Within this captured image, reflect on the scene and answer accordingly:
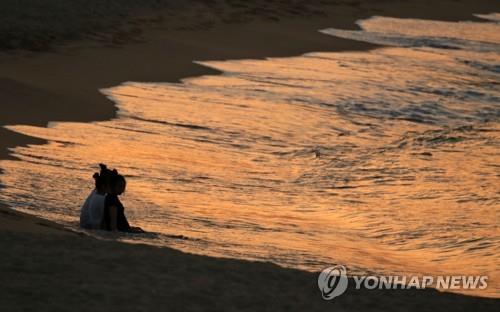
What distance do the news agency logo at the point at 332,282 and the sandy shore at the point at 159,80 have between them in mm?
76

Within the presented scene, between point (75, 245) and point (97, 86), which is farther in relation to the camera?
point (97, 86)

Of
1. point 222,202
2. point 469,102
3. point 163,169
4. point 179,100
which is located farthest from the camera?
point 469,102

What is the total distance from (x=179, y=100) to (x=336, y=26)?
13.3 m

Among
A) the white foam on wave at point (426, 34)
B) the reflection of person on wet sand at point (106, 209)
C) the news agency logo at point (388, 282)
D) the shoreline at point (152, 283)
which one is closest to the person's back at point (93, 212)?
the reflection of person on wet sand at point (106, 209)

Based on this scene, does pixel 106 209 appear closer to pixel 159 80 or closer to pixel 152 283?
pixel 152 283

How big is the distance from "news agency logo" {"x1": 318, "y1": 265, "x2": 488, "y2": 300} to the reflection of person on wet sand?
188 cm

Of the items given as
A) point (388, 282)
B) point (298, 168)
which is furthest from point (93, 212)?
point (298, 168)

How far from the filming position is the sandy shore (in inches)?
318

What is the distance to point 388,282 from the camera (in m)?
9.22

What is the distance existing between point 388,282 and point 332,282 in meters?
0.56

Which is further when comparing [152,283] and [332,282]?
[332,282]

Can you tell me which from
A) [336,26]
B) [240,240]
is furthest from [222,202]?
[336,26]

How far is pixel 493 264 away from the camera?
37.2ft

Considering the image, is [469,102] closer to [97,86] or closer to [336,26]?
[97,86]
